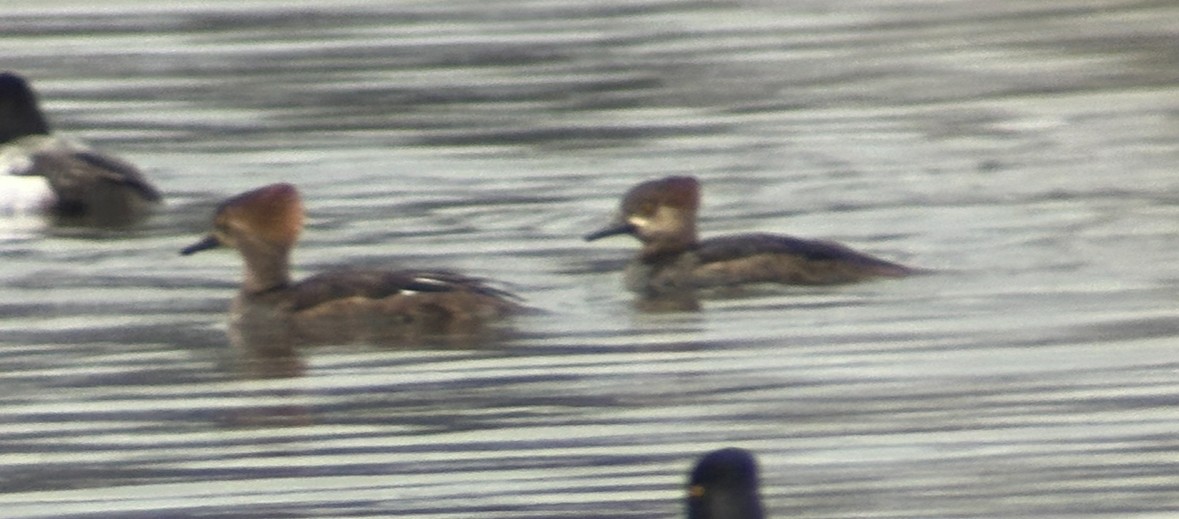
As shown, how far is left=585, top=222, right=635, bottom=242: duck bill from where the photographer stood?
13.8 meters

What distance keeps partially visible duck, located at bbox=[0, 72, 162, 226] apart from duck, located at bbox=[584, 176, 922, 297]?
3.74 metres

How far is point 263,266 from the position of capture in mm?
12984

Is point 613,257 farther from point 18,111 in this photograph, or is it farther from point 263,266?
point 18,111

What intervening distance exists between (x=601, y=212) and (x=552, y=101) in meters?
5.08

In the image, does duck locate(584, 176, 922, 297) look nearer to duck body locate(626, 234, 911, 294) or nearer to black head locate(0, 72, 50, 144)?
duck body locate(626, 234, 911, 294)

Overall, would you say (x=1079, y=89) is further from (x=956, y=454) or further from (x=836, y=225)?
A: (x=956, y=454)

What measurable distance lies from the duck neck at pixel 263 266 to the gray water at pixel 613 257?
0.24 metres

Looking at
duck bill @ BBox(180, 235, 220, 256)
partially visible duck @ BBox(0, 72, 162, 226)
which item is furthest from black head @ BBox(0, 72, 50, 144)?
duck bill @ BBox(180, 235, 220, 256)

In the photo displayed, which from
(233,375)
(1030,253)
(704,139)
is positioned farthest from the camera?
(704,139)

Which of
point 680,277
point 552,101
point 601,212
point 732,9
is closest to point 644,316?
point 680,277

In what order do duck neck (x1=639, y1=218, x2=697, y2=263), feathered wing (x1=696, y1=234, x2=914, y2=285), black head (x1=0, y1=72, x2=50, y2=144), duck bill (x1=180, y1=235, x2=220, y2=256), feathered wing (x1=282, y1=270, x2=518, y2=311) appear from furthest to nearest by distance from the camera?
black head (x1=0, y1=72, x2=50, y2=144)
duck neck (x1=639, y1=218, x2=697, y2=263)
duck bill (x1=180, y1=235, x2=220, y2=256)
feathered wing (x1=696, y1=234, x2=914, y2=285)
feathered wing (x1=282, y1=270, x2=518, y2=311)

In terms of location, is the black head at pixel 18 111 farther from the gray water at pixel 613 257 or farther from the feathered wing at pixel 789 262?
the feathered wing at pixel 789 262

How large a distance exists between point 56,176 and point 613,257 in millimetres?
4354

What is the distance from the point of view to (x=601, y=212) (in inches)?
617
